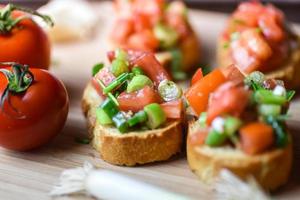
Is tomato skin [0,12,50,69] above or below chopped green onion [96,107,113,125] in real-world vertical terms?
above

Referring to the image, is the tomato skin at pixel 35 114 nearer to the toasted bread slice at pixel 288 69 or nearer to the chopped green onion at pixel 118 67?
the chopped green onion at pixel 118 67

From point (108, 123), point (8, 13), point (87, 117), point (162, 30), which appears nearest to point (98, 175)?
point (108, 123)

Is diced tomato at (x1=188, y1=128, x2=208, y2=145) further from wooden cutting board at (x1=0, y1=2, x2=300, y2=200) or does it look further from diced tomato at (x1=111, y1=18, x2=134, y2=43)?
diced tomato at (x1=111, y1=18, x2=134, y2=43)

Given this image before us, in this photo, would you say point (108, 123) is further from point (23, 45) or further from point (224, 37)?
point (224, 37)

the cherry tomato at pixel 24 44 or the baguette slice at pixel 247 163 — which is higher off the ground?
the cherry tomato at pixel 24 44

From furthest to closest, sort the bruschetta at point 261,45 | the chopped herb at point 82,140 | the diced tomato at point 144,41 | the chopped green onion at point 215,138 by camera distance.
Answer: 1. the diced tomato at point 144,41
2. the bruschetta at point 261,45
3. the chopped herb at point 82,140
4. the chopped green onion at point 215,138

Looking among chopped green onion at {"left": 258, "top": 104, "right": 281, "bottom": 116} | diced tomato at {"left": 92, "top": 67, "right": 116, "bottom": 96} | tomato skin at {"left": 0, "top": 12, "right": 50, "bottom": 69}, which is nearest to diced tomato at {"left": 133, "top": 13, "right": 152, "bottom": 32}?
tomato skin at {"left": 0, "top": 12, "right": 50, "bottom": 69}

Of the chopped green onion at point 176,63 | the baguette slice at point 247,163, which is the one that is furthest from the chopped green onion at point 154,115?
the chopped green onion at point 176,63

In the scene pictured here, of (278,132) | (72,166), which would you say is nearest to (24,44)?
(72,166)
